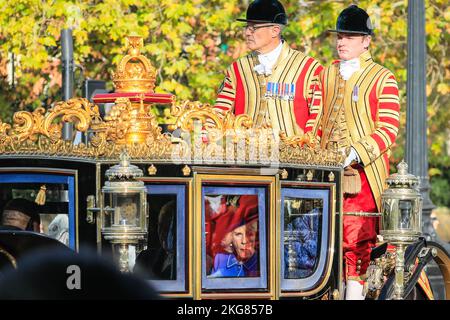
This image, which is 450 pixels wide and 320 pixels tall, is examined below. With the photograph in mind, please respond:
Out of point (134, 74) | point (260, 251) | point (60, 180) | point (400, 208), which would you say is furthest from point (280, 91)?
point (60, 180)

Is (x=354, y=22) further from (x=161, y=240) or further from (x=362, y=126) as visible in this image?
(x=161, y=240)

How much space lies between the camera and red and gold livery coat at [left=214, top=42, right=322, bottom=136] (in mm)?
8969

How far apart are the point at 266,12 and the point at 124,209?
2286mm

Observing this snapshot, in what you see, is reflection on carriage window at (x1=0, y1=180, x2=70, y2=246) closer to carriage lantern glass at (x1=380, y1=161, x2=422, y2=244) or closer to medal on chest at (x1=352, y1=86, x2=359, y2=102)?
carriage lantern glass at (x1=380, y1=161, x2=422, y2=244)

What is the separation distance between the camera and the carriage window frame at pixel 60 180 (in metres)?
7.67

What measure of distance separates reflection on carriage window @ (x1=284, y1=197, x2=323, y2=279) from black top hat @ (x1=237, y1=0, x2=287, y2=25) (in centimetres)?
134

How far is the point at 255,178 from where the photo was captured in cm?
783

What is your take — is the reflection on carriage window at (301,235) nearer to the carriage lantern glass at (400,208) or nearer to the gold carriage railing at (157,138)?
the gold carriage railing at (157,138)

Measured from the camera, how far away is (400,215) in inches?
316

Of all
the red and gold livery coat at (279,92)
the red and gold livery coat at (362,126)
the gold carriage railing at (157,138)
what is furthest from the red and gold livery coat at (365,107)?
the gold carriage railing at (157,138)

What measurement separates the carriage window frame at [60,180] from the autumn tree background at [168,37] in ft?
39.0
